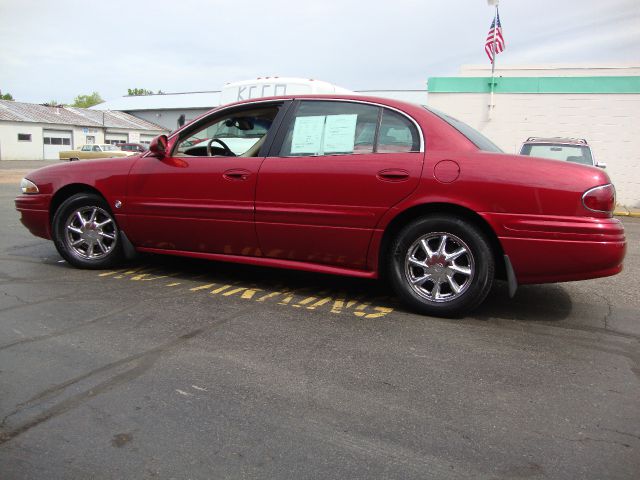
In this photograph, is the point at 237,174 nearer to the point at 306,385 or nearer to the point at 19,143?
the point at 306,385

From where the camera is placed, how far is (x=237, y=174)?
434cm

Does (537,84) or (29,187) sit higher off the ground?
(537,84)

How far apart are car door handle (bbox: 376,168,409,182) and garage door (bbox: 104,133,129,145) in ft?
177

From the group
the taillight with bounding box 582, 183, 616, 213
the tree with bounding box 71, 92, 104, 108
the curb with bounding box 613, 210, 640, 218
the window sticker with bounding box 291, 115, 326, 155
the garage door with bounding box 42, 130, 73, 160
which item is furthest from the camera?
the tree with bounding box 71, 92, 104, 108

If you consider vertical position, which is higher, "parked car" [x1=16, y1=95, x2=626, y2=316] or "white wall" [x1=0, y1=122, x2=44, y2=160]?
"parked car" [x1=16, y1=95, x2=626, y2=316]

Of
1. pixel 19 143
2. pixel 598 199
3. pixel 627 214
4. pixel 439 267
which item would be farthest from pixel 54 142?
pixel 598 199

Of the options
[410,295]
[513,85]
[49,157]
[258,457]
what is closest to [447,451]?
[258,457]

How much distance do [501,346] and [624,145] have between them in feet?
45.6

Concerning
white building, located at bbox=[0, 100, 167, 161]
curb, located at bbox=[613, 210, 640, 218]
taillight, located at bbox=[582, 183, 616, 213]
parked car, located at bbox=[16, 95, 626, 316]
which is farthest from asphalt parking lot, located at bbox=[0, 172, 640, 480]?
white building, located at bbox=[0, 100, 167, 161]

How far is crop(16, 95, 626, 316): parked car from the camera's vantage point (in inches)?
141

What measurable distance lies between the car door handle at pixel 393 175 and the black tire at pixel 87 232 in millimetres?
2578

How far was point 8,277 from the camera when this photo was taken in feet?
15.9

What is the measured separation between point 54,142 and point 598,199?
52894 mm

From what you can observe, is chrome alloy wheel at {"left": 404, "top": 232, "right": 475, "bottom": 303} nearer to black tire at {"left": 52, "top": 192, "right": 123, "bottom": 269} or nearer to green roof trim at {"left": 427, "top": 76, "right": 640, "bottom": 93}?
black tire at {"left": 52, "top": 192, "right": 123, "bottom": 269}
